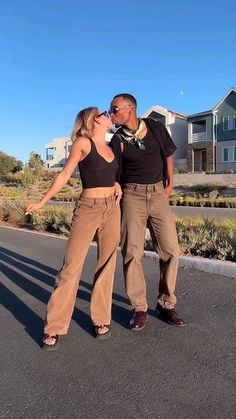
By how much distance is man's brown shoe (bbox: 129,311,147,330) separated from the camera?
4227 mm

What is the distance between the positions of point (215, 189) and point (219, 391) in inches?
1178

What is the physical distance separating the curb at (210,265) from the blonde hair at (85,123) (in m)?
3.11

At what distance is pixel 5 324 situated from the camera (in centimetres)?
463

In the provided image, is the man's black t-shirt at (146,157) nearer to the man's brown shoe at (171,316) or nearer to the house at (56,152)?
the man's brown shoe at (171,316)

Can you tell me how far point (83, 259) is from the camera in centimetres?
399

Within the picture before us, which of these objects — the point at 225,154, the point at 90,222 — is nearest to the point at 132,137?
the point at 90,222

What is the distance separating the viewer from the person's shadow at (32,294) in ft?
14.8

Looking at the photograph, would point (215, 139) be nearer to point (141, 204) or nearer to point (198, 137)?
point (198, 137)

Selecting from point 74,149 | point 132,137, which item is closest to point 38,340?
point 74,149

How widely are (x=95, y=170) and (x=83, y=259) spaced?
2.49ft

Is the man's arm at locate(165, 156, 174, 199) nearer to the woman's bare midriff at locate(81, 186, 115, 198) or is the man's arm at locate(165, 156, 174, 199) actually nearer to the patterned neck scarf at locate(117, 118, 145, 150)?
the patterned neck scarf at locate(117, 118, 145, 150)

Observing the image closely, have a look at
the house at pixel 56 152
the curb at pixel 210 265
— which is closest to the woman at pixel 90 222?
the curb at pixel 210 265

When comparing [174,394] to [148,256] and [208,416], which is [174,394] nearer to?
[208,416]

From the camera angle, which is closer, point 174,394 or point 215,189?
point 174,394
